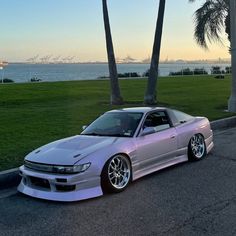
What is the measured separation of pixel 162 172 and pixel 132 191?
1287 mm

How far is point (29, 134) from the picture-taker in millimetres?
11289

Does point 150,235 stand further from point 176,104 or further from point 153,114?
point 176,104

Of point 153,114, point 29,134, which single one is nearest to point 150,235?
point 153,114

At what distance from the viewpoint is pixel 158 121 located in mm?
8359

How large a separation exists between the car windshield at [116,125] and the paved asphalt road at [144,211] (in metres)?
0.87

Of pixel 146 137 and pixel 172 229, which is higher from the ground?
pixel 146 137

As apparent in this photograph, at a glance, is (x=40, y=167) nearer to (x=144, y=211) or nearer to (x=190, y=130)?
(x=144, y=211)

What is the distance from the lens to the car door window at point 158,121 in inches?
318

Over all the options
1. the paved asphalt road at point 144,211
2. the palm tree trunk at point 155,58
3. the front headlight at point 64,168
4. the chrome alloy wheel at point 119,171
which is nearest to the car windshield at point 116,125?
the chrome alloy wheel at point 119,171

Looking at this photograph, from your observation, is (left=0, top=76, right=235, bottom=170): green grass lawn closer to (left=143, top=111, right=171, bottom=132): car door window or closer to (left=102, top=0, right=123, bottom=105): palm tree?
(left=102, top=0, right=123, bottom=105): palm tree

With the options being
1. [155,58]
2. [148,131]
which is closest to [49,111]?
[155,58]

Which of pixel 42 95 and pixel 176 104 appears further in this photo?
pixel 42 95

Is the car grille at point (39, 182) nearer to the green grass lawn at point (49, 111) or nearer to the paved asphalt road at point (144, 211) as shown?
the paved asphalt road at point (144, 211)

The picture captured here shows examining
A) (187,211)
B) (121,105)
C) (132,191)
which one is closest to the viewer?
(187,211)
